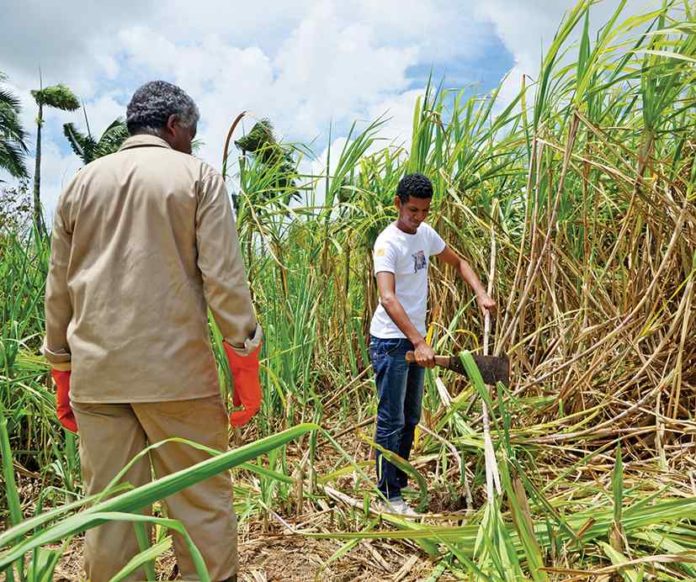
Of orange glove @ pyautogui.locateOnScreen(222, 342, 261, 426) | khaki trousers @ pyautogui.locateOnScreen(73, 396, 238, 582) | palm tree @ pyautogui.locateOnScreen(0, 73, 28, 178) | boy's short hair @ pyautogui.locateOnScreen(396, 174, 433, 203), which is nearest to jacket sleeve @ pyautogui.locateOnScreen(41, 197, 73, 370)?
khaki trousers @ pyautogui.locateOnScreen(73, 396, 238, 582)

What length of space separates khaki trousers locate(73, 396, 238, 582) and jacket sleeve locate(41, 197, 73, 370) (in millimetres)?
168

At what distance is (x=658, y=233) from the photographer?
2.40 m

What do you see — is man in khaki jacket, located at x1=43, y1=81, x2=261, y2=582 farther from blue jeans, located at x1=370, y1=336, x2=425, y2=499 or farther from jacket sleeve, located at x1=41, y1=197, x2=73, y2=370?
blue jeans, located at x1=370, y1=336, x2=425, y2=499

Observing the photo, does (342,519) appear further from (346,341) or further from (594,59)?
(594,59)

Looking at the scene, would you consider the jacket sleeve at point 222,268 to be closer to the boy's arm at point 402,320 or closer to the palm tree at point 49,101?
the boy's arm at point 402,320

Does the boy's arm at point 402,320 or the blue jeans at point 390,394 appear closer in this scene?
the boy's arm at point 402,320

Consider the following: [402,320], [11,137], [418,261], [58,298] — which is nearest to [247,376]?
[58,298]

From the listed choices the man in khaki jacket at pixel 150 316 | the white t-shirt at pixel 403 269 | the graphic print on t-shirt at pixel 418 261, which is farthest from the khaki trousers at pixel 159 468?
the graphic print on t-shirt at pixel 418 261

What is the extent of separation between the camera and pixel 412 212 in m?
2.37

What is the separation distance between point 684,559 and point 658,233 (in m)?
1.47

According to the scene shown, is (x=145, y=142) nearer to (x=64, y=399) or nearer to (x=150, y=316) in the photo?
(x=150, y=316)

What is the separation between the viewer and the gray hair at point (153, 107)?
1.75 meters

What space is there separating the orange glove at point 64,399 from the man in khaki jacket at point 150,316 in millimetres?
99

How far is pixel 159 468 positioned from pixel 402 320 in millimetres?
962
